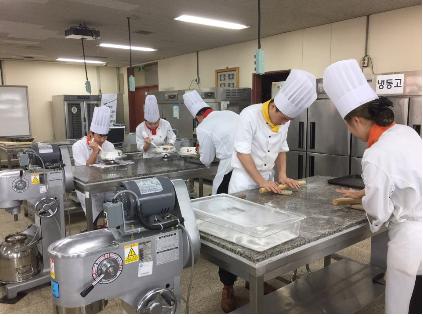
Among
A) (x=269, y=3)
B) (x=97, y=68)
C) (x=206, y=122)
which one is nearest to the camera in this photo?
(x=206, y=122)

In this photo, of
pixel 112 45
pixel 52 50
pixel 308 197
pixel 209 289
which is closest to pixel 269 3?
pixel 308 197

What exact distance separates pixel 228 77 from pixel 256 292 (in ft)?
20.5

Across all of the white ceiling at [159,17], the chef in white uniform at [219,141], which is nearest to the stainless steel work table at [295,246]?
the chef in white uniform at [219,141]

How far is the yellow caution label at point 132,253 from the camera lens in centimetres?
121

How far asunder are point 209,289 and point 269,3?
10.7 ft

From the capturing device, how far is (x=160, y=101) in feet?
25.0

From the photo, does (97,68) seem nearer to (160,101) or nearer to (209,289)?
(160,101)

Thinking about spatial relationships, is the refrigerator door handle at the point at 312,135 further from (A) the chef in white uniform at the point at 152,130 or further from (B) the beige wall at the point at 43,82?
(B) the beige wall at the point at 43,82

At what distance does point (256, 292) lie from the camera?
4.27ft

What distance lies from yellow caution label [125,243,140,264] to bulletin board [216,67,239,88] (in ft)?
19.8

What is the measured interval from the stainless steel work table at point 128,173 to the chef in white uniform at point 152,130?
99cm

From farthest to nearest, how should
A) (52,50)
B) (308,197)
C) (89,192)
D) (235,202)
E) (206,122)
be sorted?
(52,50) → (206,122) → (89,192) → (308,197) → (235,202)

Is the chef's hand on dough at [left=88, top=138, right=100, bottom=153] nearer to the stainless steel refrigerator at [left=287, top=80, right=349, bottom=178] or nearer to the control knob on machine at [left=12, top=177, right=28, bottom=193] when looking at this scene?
the control knob on machine at [left=12, top=177, right=28, bottom=193]

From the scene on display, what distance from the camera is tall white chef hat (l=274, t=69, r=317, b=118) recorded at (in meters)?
2.27
